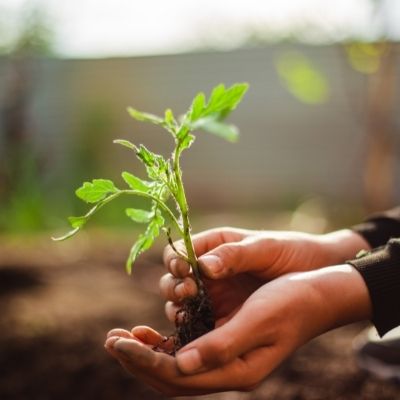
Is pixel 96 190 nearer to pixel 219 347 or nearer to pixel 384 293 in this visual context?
pixel 219 347

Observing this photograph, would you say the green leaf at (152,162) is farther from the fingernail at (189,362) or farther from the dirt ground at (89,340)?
the dirt ground at (89,340)

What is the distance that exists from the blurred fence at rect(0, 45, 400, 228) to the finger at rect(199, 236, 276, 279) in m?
6.32

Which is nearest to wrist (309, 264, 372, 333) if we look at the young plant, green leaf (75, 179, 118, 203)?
the young plant

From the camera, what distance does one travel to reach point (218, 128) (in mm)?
1056

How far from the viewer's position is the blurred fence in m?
7.95

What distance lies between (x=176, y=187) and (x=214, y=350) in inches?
→ 14.5

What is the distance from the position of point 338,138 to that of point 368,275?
703 cm

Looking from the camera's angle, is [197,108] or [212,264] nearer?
[197,108]

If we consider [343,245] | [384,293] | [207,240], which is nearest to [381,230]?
[343,245]

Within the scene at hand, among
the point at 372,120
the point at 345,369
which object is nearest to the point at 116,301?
the point at 345,369

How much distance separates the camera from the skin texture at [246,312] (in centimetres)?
109

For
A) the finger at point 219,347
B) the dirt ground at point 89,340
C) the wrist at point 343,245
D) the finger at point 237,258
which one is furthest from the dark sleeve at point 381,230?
the finger at point 219,347

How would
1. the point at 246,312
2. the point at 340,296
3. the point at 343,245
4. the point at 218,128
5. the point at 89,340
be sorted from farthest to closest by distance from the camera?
the point at 89,340 < the point at 343,245 < the point at 340,296 < the point at 246,312 < the point at 218,128

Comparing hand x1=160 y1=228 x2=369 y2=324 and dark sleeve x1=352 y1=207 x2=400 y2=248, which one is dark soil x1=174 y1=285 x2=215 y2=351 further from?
dark sleeve x1=352 y1=207 x2=400 y2=248
